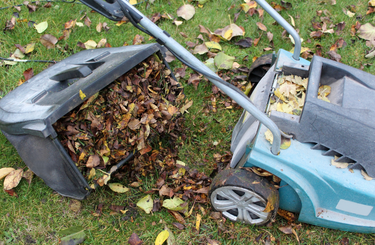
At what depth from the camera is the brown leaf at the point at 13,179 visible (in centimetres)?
201

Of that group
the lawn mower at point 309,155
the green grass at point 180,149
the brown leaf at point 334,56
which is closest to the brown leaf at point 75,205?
the green grass at point 180,149

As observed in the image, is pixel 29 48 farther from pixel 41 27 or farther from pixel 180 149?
pixel 180 149

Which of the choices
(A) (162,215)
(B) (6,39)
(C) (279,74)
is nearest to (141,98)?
(A) (162,215)

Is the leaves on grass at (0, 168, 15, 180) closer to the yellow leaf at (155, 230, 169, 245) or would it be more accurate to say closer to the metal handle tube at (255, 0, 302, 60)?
the yellow leaf at (155, 230, 169, 245)

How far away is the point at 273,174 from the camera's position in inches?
63.0

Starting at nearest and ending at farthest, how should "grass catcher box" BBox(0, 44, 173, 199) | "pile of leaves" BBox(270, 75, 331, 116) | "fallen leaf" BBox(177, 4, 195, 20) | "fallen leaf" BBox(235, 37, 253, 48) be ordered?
1. "grass catcher box" BBox(0, 44, 173, 199)
2. "pile of leaves" BBox(270, 75, 331, 116)
3. "fallen leaf" BBox(235, 37, 253, 48)
4. "fallen leaf" BBox(177, 4, 195, 20)

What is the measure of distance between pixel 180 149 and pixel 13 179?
3.84 feet

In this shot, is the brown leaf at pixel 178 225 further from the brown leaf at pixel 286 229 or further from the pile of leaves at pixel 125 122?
the brown leaf at pixel 286 229

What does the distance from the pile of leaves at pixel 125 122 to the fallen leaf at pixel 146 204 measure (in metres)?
0.18

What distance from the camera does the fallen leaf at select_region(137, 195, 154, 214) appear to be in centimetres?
193

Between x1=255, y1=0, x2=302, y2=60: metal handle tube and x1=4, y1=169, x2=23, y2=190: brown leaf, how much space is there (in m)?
1.97

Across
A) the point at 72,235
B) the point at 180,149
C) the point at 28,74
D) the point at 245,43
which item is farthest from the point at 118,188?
the point at 245,43

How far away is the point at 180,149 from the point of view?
2.27 metres

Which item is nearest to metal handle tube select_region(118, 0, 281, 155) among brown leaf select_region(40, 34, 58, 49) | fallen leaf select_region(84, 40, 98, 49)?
fallen leaf select_region(84, 40, 98, 49)
